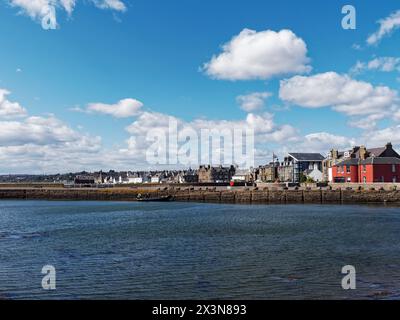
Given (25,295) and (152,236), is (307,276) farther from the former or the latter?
(152,236)

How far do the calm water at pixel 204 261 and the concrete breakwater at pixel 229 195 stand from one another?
34.9 m

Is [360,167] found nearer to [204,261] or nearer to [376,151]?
[376,151]

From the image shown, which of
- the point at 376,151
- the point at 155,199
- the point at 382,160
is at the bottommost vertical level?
the point at 155,199

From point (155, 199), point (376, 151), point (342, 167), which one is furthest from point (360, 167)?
point (155, 199)

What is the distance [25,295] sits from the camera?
17.3 m

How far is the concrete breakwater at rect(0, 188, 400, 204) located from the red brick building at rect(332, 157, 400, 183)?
8.82 m

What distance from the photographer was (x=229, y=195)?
9062cm

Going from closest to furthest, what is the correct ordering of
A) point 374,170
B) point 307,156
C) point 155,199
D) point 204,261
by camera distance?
point 204,261 → point 374,170 → point 155,199 → point 307,156

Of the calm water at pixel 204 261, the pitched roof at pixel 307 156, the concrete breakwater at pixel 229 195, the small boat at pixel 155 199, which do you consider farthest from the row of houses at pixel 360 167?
the calm water at pixel 204 261

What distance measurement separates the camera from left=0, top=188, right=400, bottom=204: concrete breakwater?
75.5 m

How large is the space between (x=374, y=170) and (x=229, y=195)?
1186 inches

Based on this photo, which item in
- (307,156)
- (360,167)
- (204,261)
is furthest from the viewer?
(307,156)
